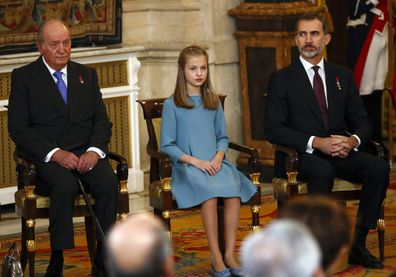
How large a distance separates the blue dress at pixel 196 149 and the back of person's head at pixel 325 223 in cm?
381

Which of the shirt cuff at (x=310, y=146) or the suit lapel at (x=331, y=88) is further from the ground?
the suit lapel at (x=331, y=88)

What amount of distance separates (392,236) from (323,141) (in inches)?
47.7

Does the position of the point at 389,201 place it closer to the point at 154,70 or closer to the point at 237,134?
the point at 237,134

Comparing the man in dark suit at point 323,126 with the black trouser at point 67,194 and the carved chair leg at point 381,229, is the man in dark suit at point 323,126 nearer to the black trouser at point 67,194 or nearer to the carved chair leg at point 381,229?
the carved chair leg at point 381,229

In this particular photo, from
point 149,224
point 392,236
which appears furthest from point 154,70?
point 149,224

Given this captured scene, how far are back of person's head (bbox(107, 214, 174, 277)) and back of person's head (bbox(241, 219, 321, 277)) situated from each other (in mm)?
162

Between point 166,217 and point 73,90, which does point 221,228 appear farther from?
point 73,90

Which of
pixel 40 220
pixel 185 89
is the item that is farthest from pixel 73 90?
pixel 40 220

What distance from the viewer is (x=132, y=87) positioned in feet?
28.7

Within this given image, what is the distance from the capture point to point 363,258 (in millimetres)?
6375

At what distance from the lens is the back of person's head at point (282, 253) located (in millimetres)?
1980

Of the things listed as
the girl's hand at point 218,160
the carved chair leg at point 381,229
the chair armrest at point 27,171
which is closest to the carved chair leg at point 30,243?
the chair armrest at point 27,171

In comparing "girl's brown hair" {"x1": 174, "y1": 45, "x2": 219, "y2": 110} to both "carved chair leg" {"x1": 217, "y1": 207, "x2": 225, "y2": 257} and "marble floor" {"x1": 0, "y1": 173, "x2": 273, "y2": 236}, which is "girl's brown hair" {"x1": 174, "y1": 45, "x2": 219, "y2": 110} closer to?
"carved chair leg" {"x1": 217, "y1": 207, "x2": 225, "y2": 257}

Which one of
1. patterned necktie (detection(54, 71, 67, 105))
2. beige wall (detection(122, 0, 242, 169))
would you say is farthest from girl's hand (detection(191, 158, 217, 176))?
beige wall (detection(122, 0, 242, 169))
